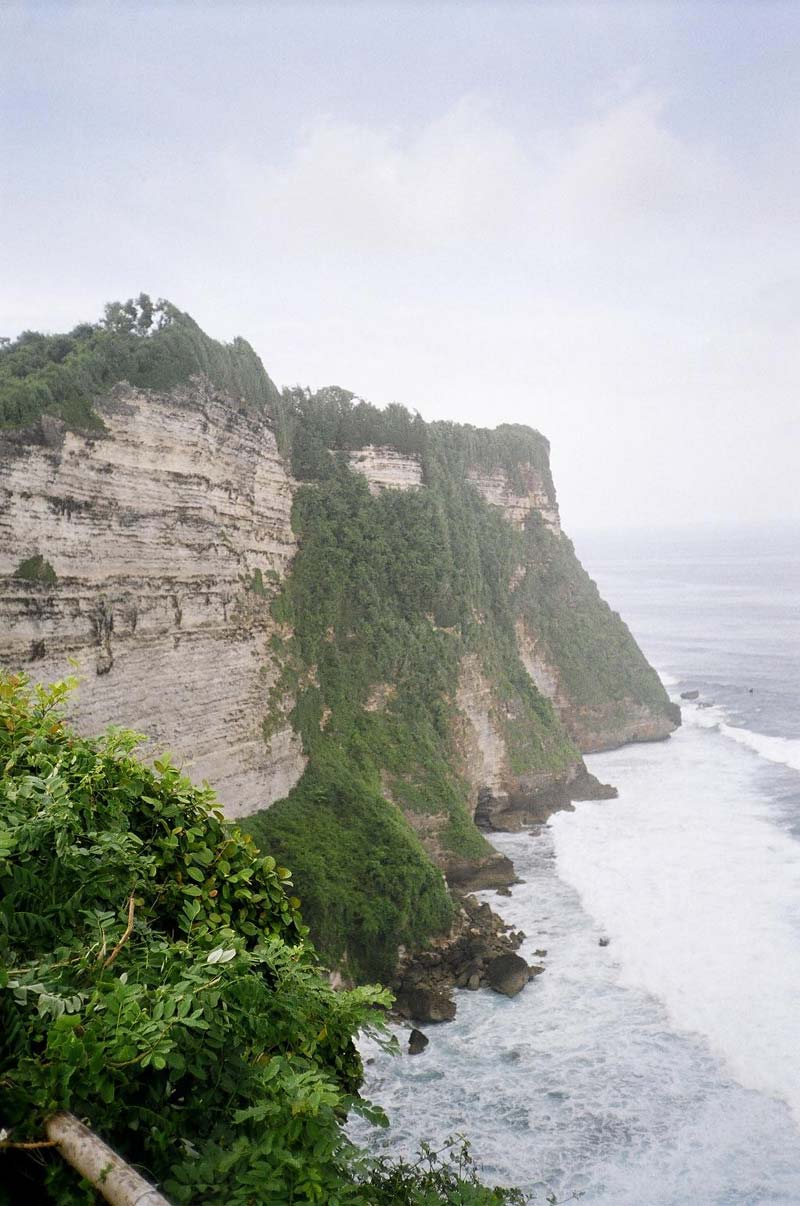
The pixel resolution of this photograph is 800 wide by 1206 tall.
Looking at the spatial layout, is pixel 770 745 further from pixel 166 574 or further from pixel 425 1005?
pixel 166 574

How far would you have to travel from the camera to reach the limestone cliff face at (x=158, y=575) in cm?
1797

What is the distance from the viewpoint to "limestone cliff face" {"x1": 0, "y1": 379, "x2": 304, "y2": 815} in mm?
17969

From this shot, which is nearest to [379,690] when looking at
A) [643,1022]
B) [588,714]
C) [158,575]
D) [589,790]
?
[158,575]

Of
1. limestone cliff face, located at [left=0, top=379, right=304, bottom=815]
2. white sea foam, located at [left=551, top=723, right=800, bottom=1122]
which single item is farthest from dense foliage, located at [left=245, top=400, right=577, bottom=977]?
white sea foam, located at [left=551, top=723, right=800, bottom=1122]

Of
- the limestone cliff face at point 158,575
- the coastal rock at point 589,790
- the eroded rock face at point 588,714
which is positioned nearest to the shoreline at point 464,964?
the limestone cliff face at point 158,575

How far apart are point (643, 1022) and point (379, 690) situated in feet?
50.8

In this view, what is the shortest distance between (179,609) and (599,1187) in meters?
16.9

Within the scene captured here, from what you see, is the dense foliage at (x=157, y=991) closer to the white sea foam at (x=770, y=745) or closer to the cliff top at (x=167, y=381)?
the cliff top at (x=167, y=381)

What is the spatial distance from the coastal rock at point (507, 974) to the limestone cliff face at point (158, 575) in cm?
894

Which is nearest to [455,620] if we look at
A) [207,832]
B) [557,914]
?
[557,914]

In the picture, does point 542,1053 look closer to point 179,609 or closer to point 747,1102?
point 747,1102

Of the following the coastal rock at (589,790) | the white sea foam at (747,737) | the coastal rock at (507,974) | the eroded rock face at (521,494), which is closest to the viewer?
the coastal rock at (507,974)

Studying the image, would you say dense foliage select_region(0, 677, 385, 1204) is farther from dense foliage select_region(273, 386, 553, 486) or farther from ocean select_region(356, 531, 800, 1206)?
dense foliage select_region(273, 386, 553, 486)

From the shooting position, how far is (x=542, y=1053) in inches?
725
